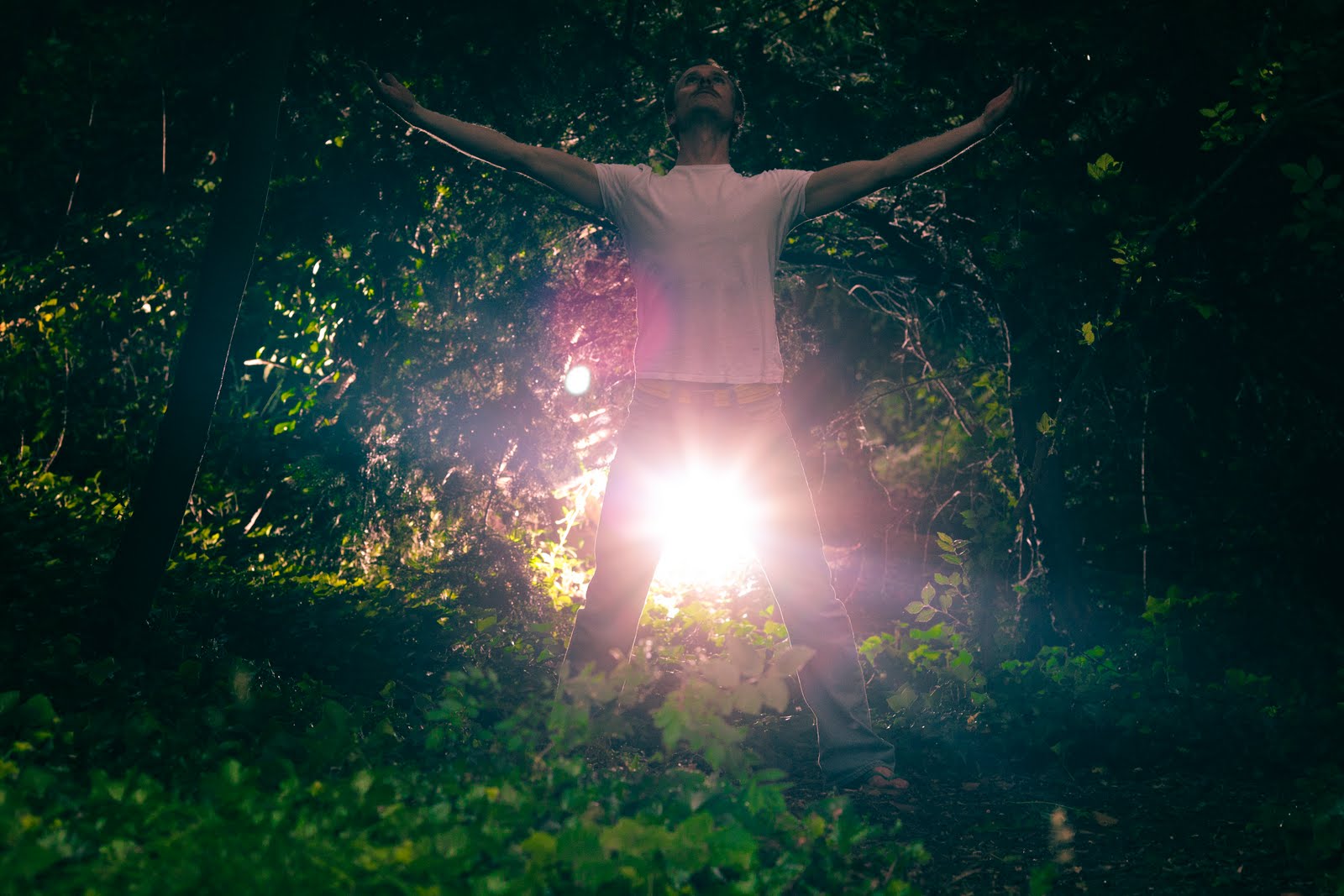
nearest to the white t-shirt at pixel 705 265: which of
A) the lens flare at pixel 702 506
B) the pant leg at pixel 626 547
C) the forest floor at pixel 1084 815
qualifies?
the pant leg at pixel 626 547

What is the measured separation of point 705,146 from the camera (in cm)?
375

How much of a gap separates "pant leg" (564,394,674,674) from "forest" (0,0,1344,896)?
19cm

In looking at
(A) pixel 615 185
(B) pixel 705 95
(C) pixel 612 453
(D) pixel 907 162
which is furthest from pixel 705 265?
(C) pixel 612 453

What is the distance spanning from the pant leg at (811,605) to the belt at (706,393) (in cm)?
8

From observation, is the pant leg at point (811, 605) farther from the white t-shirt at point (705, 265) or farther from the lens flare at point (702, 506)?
the white t-shirt at point (705, 265)

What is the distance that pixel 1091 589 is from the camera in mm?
5145

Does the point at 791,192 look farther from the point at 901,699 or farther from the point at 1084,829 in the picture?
the point at 1084,829

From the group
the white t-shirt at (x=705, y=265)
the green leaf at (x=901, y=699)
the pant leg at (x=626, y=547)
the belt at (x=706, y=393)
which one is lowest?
the green leaf at (x=901, y=699)

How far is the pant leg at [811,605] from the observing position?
11.8 ft

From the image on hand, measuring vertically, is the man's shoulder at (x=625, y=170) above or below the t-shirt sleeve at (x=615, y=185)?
above

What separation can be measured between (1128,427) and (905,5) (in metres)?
2.29

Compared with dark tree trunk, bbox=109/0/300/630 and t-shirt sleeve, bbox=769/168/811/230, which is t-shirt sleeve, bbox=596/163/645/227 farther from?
dark tree trunk, bbox=109/0/300/630

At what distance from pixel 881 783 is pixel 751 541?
99 centimetres

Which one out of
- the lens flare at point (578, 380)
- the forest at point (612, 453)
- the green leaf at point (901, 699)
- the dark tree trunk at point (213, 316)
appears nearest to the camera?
the forest at point (612, 453)
